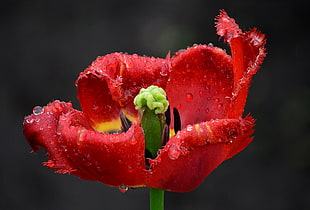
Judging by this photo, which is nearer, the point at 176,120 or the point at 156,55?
the point at 176,120

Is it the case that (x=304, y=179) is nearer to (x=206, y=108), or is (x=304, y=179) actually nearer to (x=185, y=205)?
(x=185, y=205)

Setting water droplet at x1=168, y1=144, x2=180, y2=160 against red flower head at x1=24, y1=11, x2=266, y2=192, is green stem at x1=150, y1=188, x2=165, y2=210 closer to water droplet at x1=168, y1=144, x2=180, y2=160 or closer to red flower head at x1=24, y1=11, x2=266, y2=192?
red flower head at x1=24, y1=11, x2=266, y2=192

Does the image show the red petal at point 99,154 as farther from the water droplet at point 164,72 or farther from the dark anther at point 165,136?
the water droplet at point 164,72

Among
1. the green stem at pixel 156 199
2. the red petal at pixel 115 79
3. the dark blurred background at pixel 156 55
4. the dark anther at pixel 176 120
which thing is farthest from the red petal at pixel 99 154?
the dark blurred background at pixel 156 55

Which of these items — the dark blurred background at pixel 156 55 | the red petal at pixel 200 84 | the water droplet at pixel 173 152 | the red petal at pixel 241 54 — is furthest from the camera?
the dark blurred background at pixel 156 55

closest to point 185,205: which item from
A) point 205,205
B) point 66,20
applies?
point 205,205

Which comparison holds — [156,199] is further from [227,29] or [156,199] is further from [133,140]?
[227,29]

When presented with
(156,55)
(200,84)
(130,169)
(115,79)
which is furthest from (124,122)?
(156,55)
